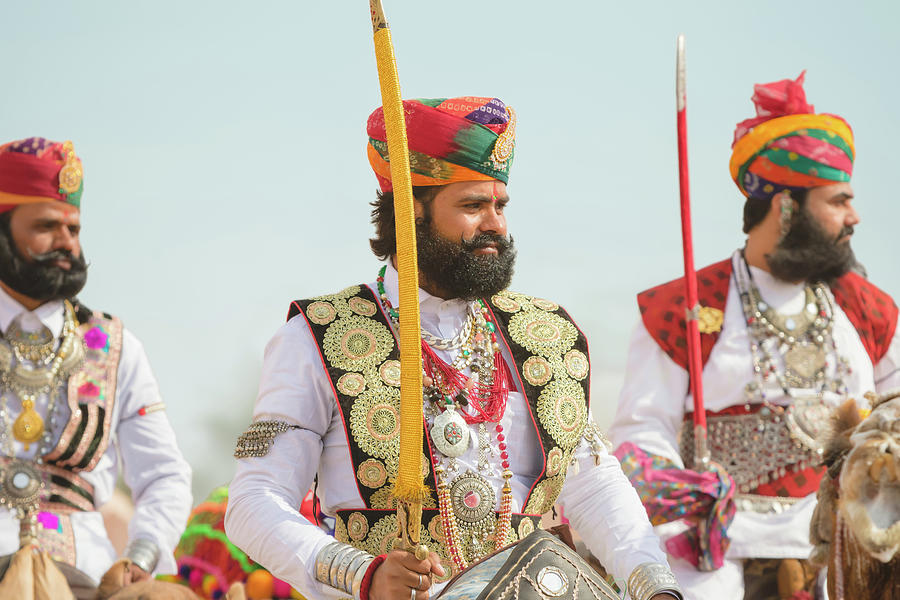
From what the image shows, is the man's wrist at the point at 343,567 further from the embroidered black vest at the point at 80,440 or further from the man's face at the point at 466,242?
the embroidered black vest at the point at 80,440

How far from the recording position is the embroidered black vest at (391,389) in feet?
12.3

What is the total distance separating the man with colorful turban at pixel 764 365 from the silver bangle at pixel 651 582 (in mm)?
1574

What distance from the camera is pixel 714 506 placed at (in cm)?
540

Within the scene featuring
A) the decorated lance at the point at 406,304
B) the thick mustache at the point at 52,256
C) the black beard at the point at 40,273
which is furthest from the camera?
the thick mustache at the point at 52,256

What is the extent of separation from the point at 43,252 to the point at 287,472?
2775 mm

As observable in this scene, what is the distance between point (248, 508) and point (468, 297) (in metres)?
0.88

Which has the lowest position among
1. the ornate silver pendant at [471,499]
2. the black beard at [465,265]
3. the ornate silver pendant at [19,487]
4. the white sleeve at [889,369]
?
the ornate silver pendant at [19,487]

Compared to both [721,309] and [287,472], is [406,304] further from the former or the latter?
[721,309]

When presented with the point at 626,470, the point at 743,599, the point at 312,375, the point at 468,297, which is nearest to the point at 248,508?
the point at 312,375

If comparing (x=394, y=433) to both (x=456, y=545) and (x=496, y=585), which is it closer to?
(x=456, y=545)

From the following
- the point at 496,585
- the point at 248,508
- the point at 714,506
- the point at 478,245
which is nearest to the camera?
the point at 496,585

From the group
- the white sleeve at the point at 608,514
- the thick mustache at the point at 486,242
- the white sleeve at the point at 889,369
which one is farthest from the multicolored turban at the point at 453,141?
the white sleeve at the point at 889,369

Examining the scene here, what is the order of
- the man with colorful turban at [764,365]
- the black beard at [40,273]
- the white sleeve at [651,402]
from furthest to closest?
the black beard at [40,273] → the white sleeve at [651,402] → the man with colorful turban at [764,365]

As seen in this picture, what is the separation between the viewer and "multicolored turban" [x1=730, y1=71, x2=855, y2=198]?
6.09m
